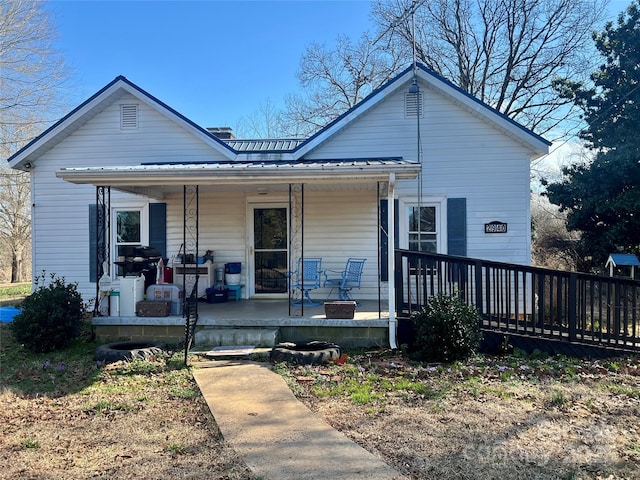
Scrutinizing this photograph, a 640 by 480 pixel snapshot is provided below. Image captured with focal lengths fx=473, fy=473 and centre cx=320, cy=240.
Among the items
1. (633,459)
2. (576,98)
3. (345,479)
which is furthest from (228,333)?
(576,98)

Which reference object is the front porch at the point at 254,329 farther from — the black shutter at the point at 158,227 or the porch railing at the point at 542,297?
the black shutter at the point at 158,227

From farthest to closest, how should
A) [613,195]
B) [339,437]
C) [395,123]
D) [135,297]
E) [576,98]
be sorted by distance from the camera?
[576,98], [613,195], [395,123], [135,297], [339,437]

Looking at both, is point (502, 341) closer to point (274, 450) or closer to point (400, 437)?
point (400, 437)

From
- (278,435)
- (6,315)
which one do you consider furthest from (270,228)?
(278,435)

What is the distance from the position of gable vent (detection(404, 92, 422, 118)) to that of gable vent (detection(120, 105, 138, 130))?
588 cm

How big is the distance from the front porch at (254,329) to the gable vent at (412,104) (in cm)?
443

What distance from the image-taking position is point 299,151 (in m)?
10.1

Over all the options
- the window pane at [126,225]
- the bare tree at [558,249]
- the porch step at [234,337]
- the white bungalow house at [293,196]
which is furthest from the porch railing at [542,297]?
the bare tree at [558,249]

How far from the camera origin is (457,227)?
31.6ft

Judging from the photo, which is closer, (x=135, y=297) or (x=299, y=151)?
(x=135, y=297)

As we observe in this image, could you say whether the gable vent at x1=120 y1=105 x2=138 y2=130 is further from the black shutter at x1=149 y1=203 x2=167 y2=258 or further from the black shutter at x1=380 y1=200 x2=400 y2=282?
the black shutter at x1=380 y1=200 x2=400 y2=282

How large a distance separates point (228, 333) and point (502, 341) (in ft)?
13.2

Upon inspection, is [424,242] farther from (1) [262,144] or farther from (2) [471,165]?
(1) [262,144]

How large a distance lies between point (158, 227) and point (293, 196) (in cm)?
299
